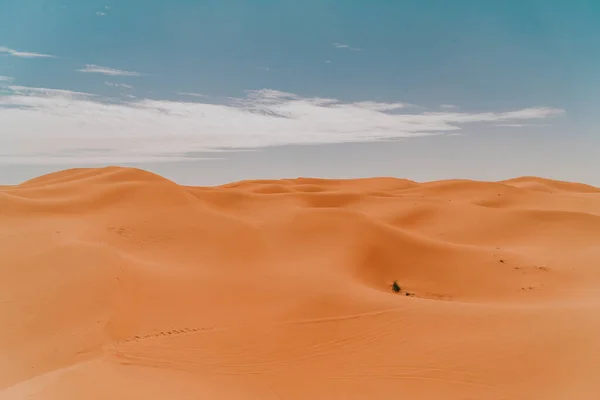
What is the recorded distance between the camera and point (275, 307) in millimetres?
8297

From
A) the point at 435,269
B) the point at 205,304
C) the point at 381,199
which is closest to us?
the point at 205,304

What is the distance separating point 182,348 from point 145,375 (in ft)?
3.14

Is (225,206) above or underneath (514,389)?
above

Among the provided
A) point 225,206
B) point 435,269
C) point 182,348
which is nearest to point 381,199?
point 225,206

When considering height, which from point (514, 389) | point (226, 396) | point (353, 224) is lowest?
point (226, 396)

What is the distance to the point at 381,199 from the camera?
25.2 metres

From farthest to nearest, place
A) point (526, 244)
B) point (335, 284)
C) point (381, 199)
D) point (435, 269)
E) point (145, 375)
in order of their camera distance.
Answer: point (381, 199), point (526, 244), point (435, 269), point (335, 284), point (145, 375)

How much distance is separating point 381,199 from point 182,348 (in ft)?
65.7

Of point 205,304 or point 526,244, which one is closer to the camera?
point 205,304

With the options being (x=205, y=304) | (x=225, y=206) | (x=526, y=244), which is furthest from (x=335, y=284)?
(x=225, y=206)

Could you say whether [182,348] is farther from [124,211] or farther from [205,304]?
[124,211]

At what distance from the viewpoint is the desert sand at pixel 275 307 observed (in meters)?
5.68

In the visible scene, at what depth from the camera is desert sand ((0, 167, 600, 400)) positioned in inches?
224

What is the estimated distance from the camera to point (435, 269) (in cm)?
1223
